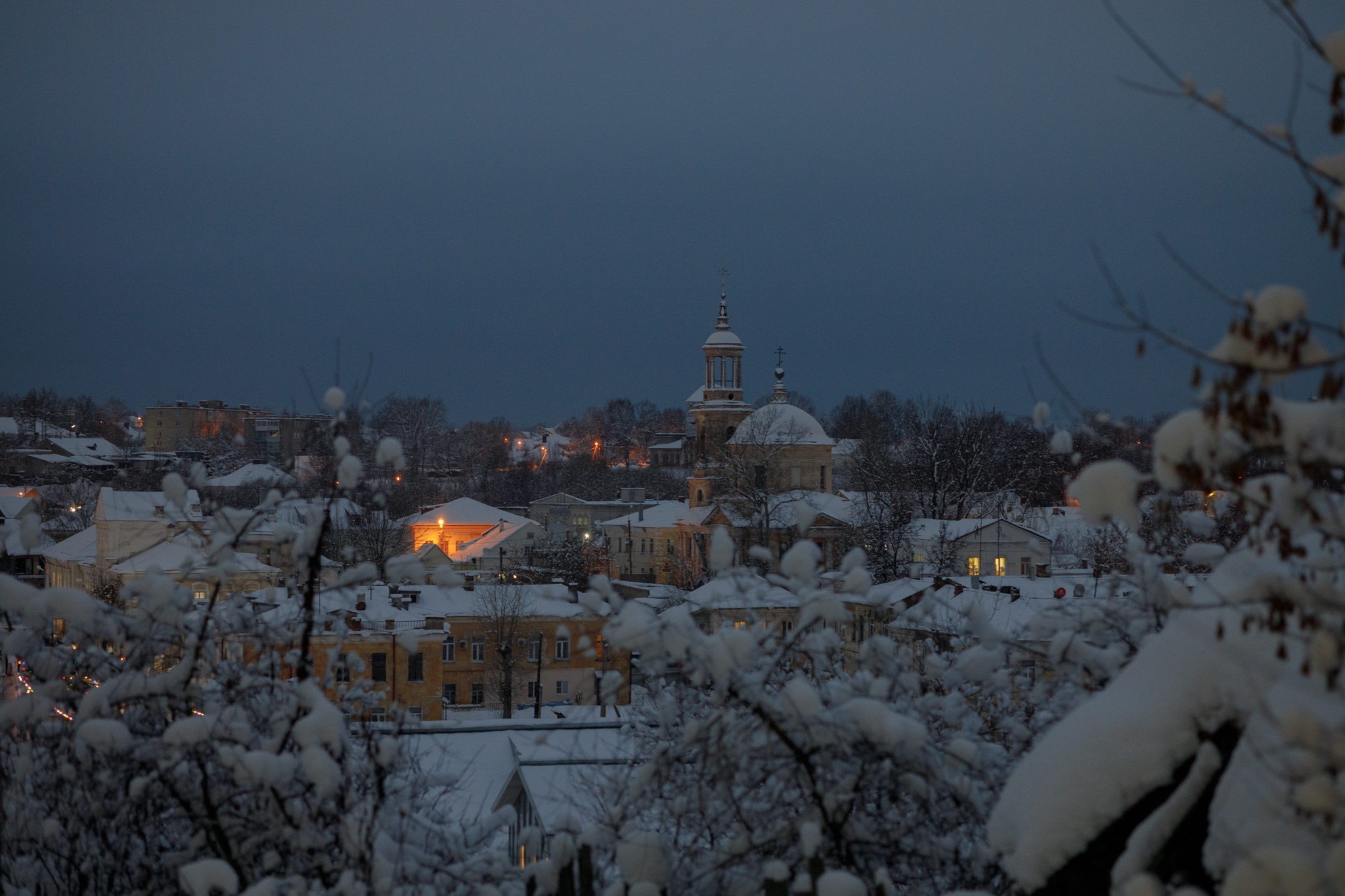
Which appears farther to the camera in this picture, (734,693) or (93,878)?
(93,878)

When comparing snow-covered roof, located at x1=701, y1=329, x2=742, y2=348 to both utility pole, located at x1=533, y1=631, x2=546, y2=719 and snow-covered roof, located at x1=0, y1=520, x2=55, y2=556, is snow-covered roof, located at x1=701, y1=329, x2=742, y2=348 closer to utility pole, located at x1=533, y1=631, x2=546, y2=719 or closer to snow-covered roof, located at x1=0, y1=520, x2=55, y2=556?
utility pole, located at x1=533, y1=631, x2=546, y2=719

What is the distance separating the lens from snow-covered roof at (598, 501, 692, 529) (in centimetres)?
6600

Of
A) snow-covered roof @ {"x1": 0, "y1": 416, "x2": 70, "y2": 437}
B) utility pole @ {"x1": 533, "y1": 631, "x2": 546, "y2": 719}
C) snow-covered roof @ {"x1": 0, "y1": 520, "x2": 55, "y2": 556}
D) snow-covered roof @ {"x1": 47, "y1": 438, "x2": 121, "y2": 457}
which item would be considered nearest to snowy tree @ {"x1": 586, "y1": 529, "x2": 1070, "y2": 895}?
snow-covered roof @ {"x1": 0, "y1": 520, "x2": 55, "y2": 556}

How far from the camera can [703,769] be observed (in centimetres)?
529

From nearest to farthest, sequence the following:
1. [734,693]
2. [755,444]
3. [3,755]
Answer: [734,693] < [3,755] < [755,444]

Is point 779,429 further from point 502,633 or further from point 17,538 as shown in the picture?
point 17,538

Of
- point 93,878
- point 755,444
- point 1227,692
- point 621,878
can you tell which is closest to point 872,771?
point 621,878

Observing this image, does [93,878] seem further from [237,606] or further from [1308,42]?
[1308,42]

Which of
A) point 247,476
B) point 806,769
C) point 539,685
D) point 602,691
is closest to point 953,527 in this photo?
point 539,685

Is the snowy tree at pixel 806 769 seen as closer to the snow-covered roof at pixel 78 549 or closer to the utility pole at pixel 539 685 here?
the utility pole at pixel 539 685

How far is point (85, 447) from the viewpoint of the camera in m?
108

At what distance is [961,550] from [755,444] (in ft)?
40.1

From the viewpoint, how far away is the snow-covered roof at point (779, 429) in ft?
180

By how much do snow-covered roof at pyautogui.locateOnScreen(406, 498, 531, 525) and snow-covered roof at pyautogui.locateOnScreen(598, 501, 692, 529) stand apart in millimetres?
6301
